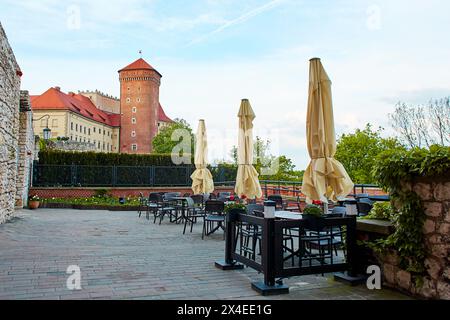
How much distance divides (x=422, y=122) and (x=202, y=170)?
76.7 ft

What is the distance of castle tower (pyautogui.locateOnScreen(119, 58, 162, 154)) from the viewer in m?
64.5

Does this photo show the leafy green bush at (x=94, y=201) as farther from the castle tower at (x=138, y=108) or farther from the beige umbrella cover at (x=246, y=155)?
the castle tower at (x=138, y=108)

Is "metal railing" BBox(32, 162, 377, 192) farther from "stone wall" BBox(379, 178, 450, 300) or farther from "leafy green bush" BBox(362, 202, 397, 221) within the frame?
"stone wall" BBox(379, 178, 450, 300)

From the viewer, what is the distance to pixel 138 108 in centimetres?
6488

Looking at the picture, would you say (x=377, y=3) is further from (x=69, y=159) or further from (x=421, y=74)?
(x=69, y=159)

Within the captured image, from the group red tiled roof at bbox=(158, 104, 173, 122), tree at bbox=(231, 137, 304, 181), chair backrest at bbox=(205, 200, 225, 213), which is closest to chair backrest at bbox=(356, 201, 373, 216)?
chair backrest at bbox=(205, 200, 225, 213)

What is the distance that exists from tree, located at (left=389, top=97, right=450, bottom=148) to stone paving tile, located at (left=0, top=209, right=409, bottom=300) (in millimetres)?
23805

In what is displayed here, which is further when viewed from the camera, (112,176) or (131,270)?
(112,176)

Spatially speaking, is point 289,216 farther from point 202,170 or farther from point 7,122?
point 7,122

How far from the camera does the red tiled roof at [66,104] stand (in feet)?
196

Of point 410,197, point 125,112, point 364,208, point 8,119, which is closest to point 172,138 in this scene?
point 125,112

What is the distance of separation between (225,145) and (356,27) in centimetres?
2457

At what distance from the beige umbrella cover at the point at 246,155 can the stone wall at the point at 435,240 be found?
3827 millimetres

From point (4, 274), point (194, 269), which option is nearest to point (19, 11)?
point (4, 274)
